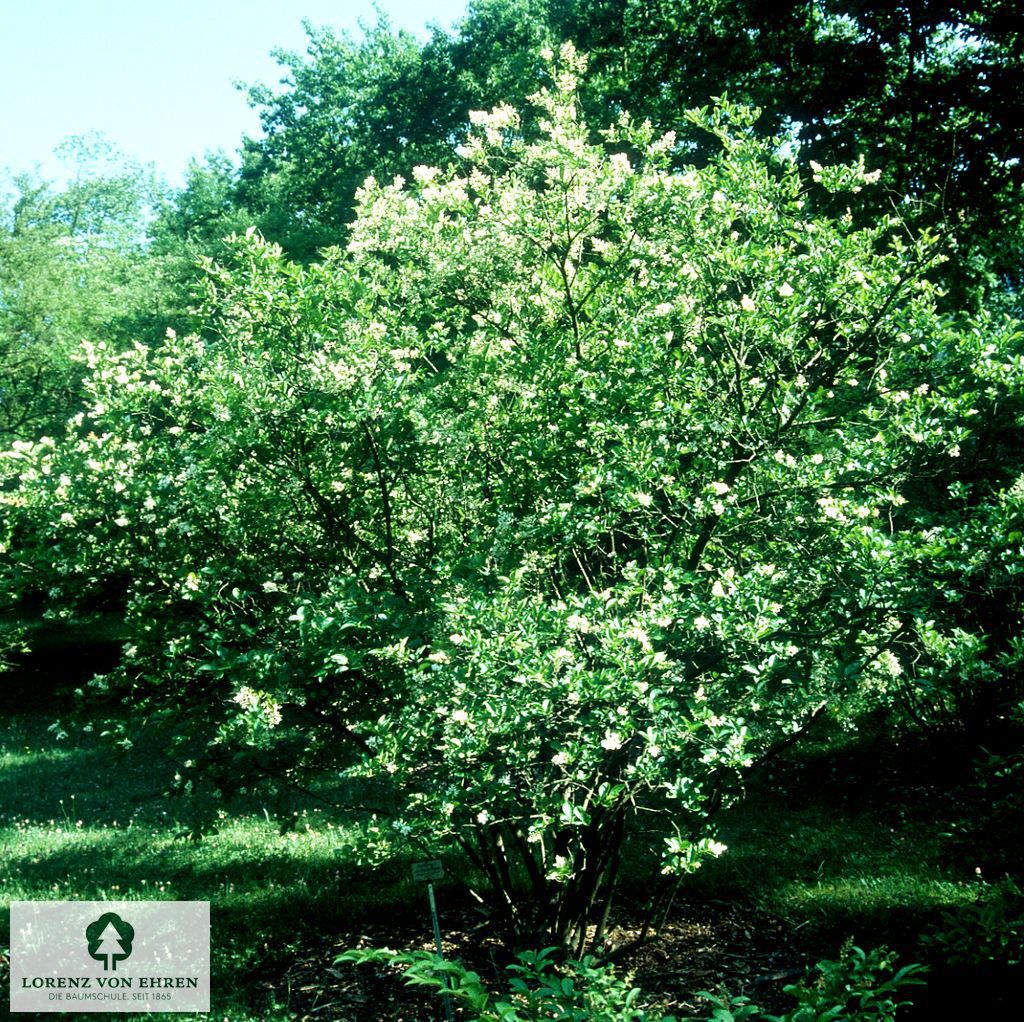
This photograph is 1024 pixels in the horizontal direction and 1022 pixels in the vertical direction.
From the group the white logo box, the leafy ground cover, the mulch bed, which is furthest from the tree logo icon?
the mulch bed

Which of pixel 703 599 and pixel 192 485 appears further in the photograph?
pixel 192 485

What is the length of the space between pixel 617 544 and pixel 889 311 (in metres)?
2.09

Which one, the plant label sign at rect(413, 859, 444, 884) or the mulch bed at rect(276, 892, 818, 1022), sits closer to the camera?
the plant label sign at rect(413, 859, 444, 884)

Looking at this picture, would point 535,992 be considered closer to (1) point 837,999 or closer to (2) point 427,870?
(1) point 837,999

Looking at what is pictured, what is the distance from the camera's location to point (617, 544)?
18.8 ft

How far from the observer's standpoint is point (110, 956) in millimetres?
5945

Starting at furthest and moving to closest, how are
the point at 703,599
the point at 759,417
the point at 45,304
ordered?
the point at 45,304 → the point at 759,417 → the point at 703,599

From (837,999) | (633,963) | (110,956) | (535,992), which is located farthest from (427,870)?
(837,999)

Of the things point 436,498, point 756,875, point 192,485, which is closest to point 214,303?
point 192,485

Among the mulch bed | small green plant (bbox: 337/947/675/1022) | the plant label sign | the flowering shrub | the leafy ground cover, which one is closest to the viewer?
small green plant (bbox: 337/947/675/1022)

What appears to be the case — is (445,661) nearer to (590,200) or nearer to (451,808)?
(451,808)

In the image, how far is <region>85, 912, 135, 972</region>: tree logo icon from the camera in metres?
5.93

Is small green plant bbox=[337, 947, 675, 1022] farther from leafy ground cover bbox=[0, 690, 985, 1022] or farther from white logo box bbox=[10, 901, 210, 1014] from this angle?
white logo box bbox=[10, 901, 210, 1014]

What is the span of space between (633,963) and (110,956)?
3.46 m
